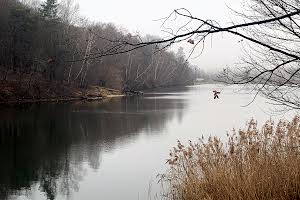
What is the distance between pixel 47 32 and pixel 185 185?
3762cm

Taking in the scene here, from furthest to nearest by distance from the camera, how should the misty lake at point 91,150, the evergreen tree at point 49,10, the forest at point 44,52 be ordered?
the evergreen tree at point 49,10
the forest at point 44,52
the misty lake at point 91,150

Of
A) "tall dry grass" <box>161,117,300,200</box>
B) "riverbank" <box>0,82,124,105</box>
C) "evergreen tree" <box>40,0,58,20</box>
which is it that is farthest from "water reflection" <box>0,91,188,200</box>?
"evergreen tree" <box>40,0,58,20</box>

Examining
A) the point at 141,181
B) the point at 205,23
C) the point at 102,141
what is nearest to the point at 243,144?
the point at 205,23

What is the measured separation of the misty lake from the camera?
998 cm

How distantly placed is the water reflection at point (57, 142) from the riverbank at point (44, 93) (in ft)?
17.2

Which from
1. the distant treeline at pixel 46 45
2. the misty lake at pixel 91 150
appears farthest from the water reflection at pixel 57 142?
the distant treeline at pixel 46 45

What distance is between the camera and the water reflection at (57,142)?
34.9 ft

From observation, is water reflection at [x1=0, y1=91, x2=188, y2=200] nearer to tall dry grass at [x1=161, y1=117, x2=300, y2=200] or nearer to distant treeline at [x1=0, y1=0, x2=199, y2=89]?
tall dry grass at [x1=161, y1=117, x2=300, y2=200]

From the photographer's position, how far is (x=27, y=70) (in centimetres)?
4000

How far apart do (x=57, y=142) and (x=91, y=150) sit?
2.58 metres

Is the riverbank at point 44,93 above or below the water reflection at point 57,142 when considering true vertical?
above

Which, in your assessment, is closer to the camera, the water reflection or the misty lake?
the misty lake

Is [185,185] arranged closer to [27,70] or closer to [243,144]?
[243,144]

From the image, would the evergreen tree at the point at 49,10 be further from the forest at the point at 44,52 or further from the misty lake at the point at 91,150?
the misty lake at the point at 91,150
